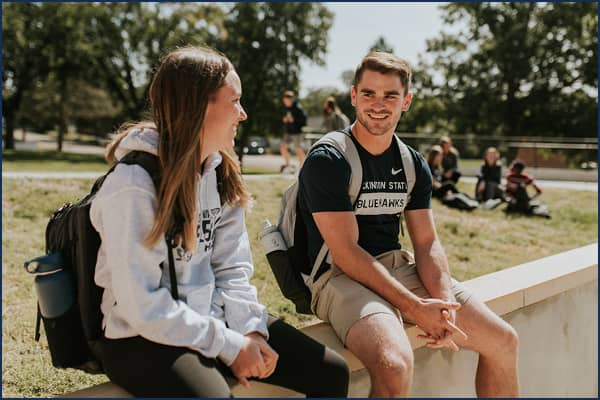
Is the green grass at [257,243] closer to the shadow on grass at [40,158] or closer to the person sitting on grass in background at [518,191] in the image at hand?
the person sitting on grass in background at [518,191]

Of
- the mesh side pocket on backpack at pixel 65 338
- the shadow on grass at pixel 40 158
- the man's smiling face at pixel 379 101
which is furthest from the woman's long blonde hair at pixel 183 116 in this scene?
the shadow on grass at pixel 40 158

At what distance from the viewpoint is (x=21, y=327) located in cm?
428

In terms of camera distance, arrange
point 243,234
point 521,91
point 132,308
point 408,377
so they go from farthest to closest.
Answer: point 521,91, point 243,234, point 408,377, point 132,308

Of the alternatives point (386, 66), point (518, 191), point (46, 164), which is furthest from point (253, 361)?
point (46, 164)

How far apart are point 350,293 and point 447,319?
1.53ft

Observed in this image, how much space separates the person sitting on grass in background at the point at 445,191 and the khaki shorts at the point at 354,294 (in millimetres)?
7668

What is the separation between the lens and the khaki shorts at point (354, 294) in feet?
8.66

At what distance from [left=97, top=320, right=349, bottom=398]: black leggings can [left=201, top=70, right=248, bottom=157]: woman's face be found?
30.9 inches

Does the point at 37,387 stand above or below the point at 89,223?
below

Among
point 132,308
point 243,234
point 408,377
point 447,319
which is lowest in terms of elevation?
point 408,377

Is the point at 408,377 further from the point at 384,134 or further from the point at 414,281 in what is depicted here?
the point at 384,134

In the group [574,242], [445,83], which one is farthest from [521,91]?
[574,242]

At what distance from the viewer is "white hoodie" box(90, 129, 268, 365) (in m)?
1.96

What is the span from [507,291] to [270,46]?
30302 mm
